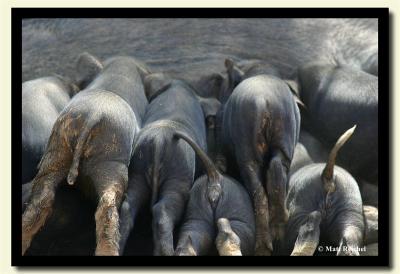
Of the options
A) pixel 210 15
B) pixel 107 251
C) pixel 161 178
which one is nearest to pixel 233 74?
pixel 210 15

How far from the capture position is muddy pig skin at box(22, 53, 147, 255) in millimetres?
7070

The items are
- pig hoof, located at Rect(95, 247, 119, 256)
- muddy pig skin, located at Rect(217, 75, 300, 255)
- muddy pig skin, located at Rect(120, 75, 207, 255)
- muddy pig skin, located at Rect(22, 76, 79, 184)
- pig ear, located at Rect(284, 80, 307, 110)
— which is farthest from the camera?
pig ear, located at Rect(284, 80, 307, 110)

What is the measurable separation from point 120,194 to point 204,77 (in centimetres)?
204

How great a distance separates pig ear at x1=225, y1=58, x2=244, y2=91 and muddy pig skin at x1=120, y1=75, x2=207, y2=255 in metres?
0.94

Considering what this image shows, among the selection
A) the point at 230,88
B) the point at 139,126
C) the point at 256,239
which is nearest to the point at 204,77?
the point at 230,88

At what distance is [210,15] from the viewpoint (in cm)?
809

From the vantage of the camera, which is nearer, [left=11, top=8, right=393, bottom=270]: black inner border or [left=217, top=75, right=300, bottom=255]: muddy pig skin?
[left=11, top=8, right=393, bottom=270]: black inner border

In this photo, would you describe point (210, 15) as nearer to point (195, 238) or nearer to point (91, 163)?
point (91, 163)

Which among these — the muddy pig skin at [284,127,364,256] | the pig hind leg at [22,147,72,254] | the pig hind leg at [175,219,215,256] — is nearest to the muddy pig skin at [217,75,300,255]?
the muddy pig skin at [284,127,364,256]

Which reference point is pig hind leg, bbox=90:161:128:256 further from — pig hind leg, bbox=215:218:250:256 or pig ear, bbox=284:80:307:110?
pig ear, bbox=284:80:307:110

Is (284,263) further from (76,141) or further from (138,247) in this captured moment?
(76,141)

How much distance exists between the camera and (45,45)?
9.76m

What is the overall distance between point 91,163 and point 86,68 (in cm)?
182

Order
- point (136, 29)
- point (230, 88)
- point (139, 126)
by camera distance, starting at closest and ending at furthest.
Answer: point (139, 126)
point (230, 88)
point (136, 29)
